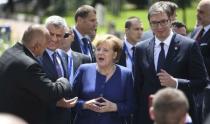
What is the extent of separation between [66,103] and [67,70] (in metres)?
0.62

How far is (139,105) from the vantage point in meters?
6.96

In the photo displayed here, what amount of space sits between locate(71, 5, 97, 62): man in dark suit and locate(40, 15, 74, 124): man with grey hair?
4.22ft

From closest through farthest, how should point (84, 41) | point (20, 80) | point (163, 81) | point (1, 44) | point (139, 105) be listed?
point (20, 80) → point (163, 81) → point (139, 105) → point (84, 41) → point (1, 44)

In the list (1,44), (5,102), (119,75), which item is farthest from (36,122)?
(1,44)

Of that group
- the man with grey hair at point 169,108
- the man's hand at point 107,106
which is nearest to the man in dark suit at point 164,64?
the man's hand at point 107,106

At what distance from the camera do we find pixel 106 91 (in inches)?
264

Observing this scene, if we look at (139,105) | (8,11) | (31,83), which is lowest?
(8,11)

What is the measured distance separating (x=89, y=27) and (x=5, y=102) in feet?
10.00

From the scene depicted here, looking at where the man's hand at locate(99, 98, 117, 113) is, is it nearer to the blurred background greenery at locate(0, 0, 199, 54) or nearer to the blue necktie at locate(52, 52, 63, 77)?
the blue necktie at locate(52, 52, 63, 77)

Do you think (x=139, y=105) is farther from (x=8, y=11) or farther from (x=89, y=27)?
(x=8, y=11)

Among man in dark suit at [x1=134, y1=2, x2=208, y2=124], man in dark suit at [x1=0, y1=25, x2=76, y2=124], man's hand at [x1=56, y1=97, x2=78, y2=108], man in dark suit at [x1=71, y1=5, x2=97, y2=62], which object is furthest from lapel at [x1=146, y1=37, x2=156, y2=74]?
man in dark suit at [x1=71, y1=5, x2=97, y2=62]

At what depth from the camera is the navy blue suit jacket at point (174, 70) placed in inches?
262

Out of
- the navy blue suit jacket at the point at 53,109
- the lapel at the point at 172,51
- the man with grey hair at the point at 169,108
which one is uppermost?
the man with grey hair at the point at 169,108

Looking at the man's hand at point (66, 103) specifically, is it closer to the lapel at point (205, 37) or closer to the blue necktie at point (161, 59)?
the blue necktie at point (161, 59)
